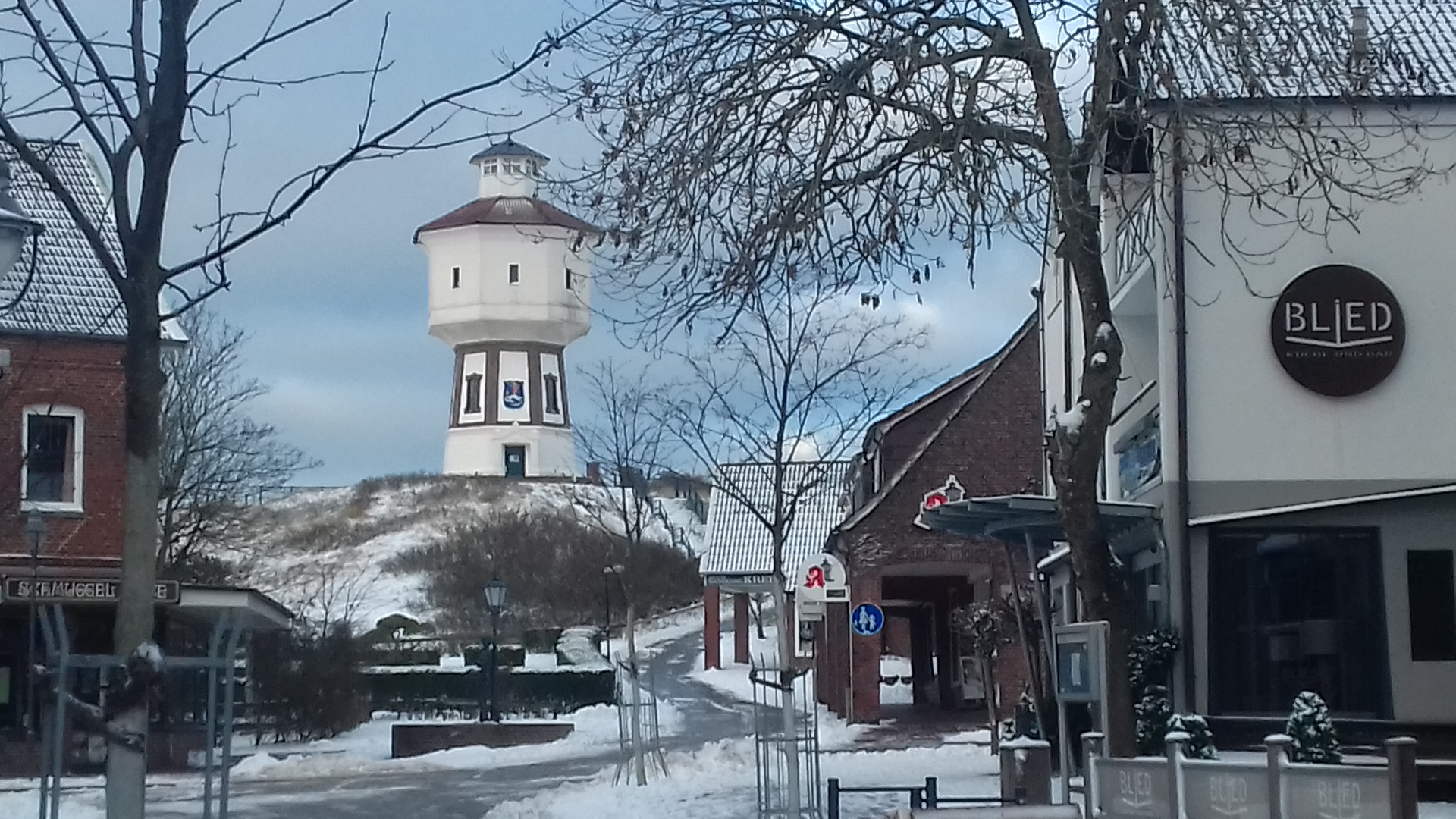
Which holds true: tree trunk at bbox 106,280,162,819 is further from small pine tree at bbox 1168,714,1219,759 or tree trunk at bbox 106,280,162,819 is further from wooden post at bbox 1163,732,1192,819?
small pine tree at bbox 1168,714,1219,759

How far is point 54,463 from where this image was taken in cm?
3347

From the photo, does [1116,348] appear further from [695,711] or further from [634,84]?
[695,711]

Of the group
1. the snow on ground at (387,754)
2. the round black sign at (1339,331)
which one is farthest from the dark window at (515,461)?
the round black sign at (1339,331)

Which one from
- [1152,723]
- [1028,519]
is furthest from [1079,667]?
[1028,519]

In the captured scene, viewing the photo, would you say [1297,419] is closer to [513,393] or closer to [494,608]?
[494,608]

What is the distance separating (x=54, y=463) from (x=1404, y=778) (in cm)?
2654

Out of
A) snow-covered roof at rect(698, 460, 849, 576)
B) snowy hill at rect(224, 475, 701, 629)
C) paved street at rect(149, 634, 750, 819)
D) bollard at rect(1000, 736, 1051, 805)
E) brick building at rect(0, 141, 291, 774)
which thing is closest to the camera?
bollard at rect(1000, 736, 1051, 805)

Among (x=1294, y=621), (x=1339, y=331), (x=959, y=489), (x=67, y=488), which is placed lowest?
(x=1294, y=621)

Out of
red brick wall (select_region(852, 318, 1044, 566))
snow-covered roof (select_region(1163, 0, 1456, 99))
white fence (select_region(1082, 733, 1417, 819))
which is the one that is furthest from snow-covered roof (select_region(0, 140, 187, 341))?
white fence (select_region(1082, 733, 1417, 819))

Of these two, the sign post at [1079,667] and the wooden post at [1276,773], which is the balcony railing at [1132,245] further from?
the wooden post at [1276,773]

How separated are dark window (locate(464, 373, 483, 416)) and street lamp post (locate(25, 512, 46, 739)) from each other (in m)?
55.1

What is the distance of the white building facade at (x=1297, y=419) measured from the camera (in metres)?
21.6

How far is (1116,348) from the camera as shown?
1588 cm

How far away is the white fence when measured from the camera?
12266mm
